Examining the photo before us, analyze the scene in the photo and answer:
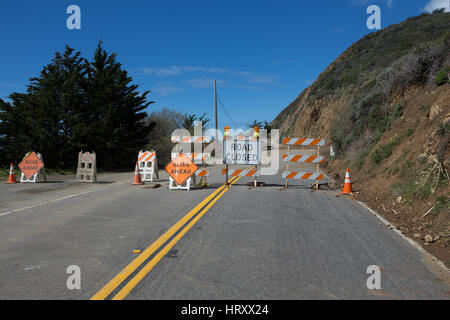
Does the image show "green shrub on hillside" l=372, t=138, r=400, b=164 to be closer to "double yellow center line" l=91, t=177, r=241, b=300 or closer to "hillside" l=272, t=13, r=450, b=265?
"hillside" l=272, t=13, r=450, b=265

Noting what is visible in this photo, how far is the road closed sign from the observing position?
13258 millimetres

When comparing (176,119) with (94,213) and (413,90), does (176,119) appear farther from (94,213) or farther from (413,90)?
(94,213)

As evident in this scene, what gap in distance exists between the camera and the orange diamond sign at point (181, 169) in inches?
477

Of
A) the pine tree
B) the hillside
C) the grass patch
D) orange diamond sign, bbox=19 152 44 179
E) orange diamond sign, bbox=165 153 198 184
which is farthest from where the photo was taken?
the pine tree

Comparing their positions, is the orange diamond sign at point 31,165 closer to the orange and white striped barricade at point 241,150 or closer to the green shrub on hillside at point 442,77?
the orange and white striped barricade at point 241,150

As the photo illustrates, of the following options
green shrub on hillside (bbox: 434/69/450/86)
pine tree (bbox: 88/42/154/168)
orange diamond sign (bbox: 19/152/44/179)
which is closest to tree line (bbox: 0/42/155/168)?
pine tree (bbox: 88/42/154/168)

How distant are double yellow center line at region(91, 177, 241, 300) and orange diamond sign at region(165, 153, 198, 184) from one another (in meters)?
4.47

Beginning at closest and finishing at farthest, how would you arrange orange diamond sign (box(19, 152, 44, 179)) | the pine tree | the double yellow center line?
the double yellow center line < orange diamond sign (box(19, 152, 44, 179)) < the pine tree

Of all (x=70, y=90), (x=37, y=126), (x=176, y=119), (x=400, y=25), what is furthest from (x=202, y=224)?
(x=400, y=25)

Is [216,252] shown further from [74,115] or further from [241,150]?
[74,115]

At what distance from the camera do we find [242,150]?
13.3m

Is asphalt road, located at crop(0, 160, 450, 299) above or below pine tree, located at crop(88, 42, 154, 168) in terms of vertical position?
below

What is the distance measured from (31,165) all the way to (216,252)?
504 inches
